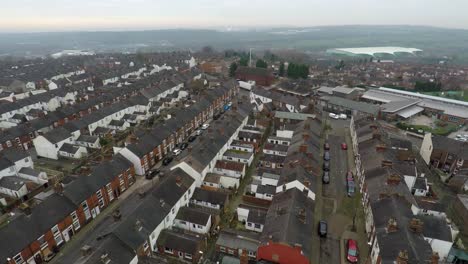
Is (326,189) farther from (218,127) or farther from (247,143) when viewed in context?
(218,127)

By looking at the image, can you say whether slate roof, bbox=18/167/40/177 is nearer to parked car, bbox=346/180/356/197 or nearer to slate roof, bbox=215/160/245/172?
slate roof, bbox=215/160/245/172

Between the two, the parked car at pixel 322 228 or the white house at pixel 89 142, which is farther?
the white house at pixel 89 142

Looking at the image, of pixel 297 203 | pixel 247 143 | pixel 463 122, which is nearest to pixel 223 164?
pixel 247 143

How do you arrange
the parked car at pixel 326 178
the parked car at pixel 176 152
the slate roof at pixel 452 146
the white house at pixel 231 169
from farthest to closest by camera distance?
the parked car at pixel 176 152
the slate roof at pixel 452 146
the white house at pixel 231 169
the parked car at pixel 326 178

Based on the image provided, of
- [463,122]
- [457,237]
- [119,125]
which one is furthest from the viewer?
[463,122]

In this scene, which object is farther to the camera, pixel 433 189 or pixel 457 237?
pixel 433 189

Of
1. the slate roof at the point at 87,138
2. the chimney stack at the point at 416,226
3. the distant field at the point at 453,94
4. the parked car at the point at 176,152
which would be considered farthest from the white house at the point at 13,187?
the distant field at the point at 453,94

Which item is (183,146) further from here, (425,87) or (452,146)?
(425,87)

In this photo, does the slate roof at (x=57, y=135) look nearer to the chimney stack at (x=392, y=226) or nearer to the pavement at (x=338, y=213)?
the pavement at (x=338, y=213)

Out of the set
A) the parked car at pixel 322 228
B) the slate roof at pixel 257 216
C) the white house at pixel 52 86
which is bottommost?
the parked car at pixel 322 228
